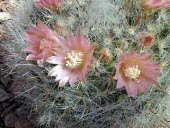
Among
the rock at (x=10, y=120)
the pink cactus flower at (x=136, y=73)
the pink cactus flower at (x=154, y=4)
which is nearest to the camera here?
the pink cactus flower at (x=136, y=73)

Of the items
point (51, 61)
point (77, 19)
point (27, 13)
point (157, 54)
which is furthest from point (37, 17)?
point (157, 54)

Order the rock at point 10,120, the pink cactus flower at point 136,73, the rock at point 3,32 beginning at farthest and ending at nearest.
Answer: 1. the rock at point 10,120
2. the rock at point 3,32
3. the pink cactus flower at point 136,73

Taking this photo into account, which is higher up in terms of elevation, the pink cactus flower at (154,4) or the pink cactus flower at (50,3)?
the pink cactus flower at (154,4)

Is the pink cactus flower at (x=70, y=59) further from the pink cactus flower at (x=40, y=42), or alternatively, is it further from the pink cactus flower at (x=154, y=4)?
the pink cactus flower at (x=154, y=4)

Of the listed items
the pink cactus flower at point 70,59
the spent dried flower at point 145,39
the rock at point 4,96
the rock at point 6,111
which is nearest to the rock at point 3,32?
the rock at point 4,96

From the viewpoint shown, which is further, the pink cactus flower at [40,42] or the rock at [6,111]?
the rock at [6,111]

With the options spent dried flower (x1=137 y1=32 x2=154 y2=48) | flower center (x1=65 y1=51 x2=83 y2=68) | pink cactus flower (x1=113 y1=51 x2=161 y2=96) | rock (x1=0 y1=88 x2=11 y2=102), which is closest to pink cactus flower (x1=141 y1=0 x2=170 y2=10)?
spent dried flower (x1=137 y1=32 x2=154 y2=48)

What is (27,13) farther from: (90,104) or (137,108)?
(137,108)
